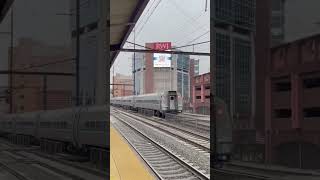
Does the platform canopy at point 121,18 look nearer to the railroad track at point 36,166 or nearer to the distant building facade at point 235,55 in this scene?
the distant building facade at point 235,55

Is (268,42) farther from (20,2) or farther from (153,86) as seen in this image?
(20,2)

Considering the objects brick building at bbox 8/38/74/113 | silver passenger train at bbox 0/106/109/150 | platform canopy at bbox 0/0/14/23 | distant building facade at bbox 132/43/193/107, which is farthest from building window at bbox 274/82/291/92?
platform canopy at bbox 0/0/14/23

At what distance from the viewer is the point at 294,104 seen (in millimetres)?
1111

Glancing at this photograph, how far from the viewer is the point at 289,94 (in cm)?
112

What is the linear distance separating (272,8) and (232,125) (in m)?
0.34

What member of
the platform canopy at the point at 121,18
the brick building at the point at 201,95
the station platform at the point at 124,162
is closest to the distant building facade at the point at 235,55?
the brick building at the point at 201,95

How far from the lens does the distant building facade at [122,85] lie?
5.14ft

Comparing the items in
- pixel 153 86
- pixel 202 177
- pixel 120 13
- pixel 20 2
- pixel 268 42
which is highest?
pixel 20 2

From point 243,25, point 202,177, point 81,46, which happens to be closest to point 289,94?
point 243,25

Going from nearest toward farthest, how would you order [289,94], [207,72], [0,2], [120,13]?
[289,94], [207,72], [120,13], [0,2]

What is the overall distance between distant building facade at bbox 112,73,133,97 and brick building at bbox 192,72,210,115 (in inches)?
10.0

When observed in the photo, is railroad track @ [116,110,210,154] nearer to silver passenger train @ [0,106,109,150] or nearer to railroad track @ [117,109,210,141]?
railroad track @ [117,109,210,141]

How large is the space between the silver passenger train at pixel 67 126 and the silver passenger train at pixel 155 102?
0.11m

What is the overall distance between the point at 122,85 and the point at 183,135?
27cm
